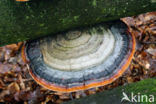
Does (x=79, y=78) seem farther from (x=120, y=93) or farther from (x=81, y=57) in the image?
(x=120, y=93)

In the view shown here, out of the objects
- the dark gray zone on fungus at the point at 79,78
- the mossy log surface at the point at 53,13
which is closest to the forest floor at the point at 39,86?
the dark gray zone on fungus at the point at 79,78

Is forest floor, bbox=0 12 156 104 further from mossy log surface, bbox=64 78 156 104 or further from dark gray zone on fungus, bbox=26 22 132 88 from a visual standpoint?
mossy log surface, bbox=64 78 156 104

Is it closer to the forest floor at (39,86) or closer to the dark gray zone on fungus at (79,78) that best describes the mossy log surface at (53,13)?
the dark gray zone on fungus at (79,78)

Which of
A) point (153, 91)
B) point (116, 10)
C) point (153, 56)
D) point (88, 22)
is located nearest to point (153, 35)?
point (153, 56)

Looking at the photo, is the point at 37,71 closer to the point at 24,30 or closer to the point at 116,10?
the point at 24,30

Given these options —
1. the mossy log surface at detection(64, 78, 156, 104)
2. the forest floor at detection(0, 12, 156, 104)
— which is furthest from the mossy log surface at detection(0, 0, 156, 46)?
the mossy log surface at detection(64, 78, 156, 104)

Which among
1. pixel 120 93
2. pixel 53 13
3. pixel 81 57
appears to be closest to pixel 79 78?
pixel 81 57
